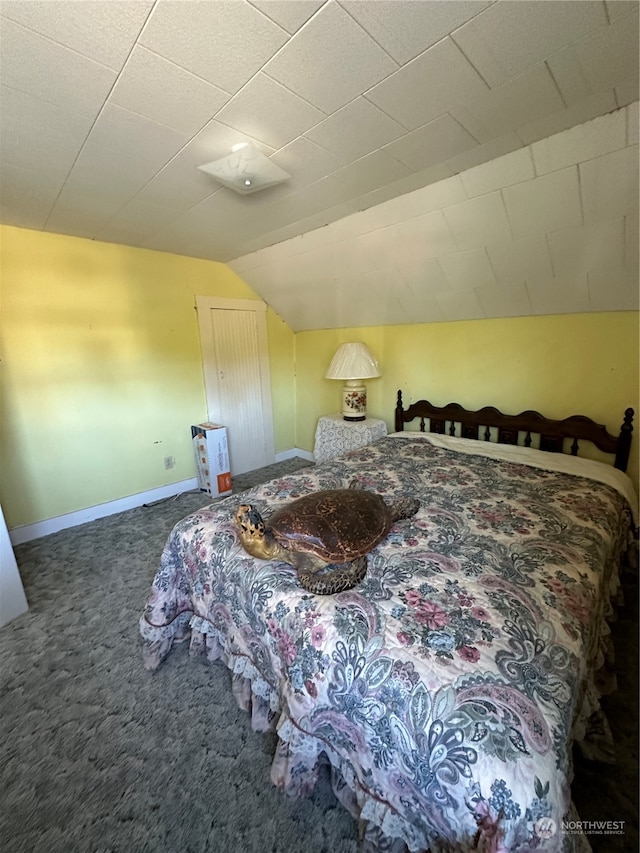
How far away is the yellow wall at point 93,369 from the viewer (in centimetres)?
242

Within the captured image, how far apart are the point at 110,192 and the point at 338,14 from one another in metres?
1.51

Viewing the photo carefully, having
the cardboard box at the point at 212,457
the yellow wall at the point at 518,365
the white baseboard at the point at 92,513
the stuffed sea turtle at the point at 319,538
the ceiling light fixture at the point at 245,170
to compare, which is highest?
the ceiling light fixture at the point at 245,170

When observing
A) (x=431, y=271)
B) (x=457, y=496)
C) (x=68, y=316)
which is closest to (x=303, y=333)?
(x=431, y=271)

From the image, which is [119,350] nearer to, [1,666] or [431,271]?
[1,666]

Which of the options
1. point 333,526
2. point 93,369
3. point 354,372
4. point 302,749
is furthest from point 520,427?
point 93,369

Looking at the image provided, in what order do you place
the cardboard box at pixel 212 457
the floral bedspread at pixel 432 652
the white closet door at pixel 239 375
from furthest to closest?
1. the white closet door at pixel 239 375
2. the cardboard box at pixel 212 457
3. the floral bedspread at pixel 432 652

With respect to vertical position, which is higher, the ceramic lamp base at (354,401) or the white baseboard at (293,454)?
the ceramic lamp base at (354,401)

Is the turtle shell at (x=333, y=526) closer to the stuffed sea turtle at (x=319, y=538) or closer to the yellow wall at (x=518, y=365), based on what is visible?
the stuffed sea turtle at (x=319, y=538)

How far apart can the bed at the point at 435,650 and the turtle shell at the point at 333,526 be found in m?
0.08

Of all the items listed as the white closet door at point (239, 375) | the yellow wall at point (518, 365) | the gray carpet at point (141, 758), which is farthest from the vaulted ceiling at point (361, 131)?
the gray carpet at point (141, 758)

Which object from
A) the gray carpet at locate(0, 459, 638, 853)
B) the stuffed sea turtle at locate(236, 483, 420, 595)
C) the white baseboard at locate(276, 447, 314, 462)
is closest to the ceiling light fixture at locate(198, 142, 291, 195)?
the stuffed sea turtle at locate(236, 483, 420, 595)

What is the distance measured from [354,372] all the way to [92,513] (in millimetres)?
2493

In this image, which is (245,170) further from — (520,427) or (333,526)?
(520,427)

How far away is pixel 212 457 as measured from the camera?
127 inches
